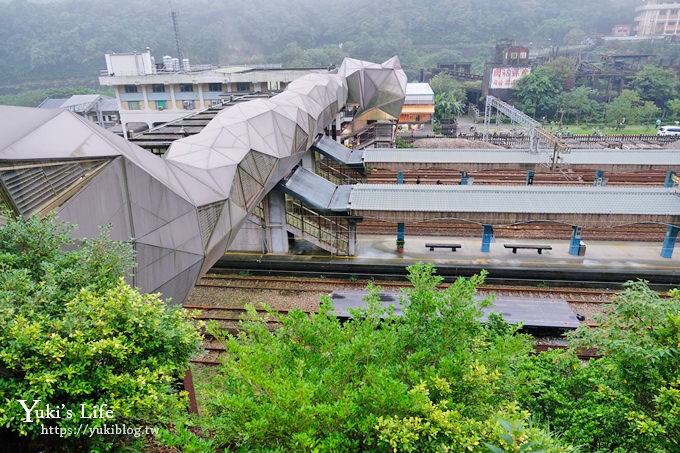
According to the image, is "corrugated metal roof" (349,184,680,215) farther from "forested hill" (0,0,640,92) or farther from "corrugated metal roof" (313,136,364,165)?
"forested hill" (0,0,640,92)

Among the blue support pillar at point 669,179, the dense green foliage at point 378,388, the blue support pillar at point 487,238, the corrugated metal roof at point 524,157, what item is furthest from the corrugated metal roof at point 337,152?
the dense green foliage at point 378,388

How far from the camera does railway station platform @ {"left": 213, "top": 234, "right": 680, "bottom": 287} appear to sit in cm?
1806

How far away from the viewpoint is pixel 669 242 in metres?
19.2

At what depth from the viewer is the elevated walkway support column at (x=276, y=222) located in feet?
65.9

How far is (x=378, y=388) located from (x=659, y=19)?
15573cm

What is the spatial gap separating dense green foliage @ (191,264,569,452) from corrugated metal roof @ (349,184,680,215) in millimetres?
11696

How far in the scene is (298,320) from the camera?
7.48 metres

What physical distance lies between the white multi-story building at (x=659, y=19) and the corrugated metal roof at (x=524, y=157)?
384 ft

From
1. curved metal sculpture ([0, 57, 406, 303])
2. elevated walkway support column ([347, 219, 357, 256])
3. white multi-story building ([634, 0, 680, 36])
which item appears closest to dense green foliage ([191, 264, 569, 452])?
curved metal sculpture ([0, 57, 406, 303])

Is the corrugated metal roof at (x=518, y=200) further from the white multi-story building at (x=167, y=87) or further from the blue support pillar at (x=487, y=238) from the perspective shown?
the white multi-story building at (x=167, y=87)

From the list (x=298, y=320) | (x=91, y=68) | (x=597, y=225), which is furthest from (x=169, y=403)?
(x=91, y=68)

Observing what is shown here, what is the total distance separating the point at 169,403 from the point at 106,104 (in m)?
68.3

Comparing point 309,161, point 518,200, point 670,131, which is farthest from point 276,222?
point 670,131

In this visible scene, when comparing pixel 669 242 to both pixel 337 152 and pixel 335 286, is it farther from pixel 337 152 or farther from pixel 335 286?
pixel 337 152
